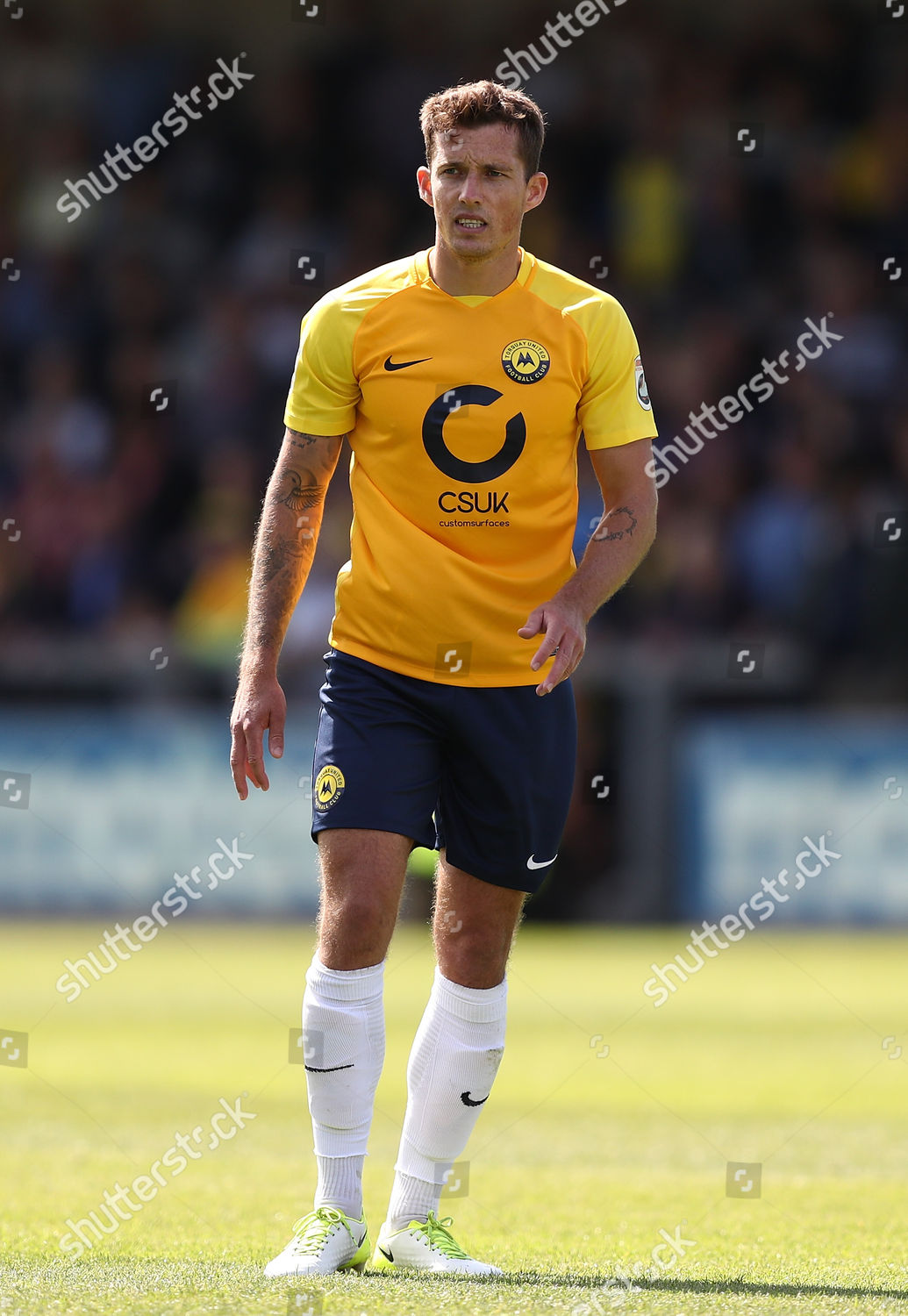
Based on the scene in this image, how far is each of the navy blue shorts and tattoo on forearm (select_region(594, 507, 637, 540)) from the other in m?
0.36

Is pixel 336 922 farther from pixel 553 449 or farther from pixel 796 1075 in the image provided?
pixel 796 1075

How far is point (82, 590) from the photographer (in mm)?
14398

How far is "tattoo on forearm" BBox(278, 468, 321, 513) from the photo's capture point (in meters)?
4.68

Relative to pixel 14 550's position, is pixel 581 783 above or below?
below

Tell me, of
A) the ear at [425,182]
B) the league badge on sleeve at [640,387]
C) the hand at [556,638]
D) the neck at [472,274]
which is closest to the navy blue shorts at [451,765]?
the hand at [556,638]

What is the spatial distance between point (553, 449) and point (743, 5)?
14.9 m

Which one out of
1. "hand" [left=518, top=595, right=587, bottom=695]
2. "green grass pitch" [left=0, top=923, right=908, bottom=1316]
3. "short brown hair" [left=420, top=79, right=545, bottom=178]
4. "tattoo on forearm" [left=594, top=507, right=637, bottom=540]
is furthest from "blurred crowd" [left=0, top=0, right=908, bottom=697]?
"hand" [left=518, top=595, right=587, bottom=695]

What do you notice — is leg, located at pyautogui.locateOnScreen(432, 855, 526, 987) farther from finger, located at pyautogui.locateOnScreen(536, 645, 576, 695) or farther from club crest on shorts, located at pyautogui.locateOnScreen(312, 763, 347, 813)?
finger, located at pyautogui.locateOnScreen(536, 645, 576, 695)

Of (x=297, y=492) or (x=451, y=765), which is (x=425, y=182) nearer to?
(x=297, y=492)

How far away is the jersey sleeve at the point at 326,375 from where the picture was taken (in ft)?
15.1

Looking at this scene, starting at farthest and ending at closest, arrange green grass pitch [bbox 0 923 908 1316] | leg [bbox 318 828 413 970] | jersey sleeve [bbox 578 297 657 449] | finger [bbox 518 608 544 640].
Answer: jersey sleeve [bbox 578 297 657 449], leg [bbox 318 828 413 970], finger [bbox 518 608 544 640], green grass pitch [bbox 0 923 908 1316]

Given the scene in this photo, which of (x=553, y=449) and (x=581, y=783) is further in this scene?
(x=581, y=783)

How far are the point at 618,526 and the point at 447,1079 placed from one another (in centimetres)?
139

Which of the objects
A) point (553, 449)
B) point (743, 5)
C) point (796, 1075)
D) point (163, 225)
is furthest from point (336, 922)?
point (743, 5)
